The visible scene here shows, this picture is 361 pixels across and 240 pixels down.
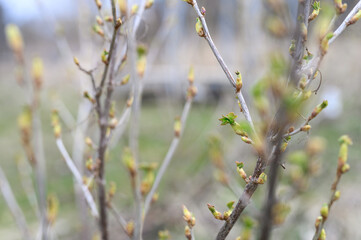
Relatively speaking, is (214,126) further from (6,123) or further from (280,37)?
(6,123)

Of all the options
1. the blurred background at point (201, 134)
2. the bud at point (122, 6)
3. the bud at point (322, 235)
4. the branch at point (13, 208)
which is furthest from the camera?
the blurred background at point (201, 134)

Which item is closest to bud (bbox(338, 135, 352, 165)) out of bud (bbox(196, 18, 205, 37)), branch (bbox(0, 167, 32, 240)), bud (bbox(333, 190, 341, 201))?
bud (bbox(333, 190, 341, 201))

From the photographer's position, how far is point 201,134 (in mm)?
5500

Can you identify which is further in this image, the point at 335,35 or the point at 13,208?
the point at 13,208

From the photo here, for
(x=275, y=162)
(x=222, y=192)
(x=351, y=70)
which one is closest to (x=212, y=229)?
(x=222, y=192)

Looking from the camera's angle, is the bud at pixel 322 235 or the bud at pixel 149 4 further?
the bud at pixel 149 4

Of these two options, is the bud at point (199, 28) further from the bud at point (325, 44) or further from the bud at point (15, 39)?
the bud at point (15, 39)

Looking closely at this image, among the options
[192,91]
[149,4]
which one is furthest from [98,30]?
[192,91]

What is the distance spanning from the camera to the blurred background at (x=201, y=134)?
7.77 ft

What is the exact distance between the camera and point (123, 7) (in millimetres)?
1124

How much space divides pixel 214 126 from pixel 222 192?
2.26 m

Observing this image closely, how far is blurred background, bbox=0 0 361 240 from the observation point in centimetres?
237

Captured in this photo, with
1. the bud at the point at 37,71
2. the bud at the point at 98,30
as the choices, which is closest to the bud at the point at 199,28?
the bud at the point at 98,30

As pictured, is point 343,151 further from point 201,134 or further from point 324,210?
point 201,134
